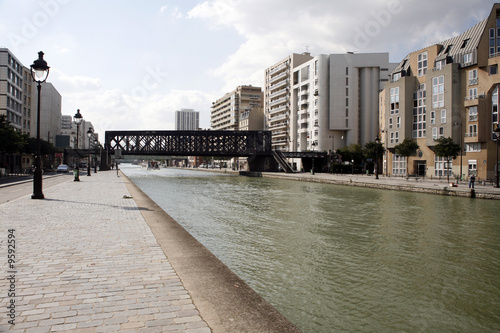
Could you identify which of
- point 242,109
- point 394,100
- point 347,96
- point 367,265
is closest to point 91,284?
point 367,265

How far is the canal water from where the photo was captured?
6570 mm

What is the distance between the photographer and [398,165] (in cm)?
6203

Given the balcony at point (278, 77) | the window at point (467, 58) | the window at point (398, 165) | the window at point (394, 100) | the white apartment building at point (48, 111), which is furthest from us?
the white apartment building at point (48, 111)

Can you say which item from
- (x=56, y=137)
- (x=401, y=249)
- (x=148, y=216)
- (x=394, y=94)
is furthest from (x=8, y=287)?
(x=56, y=137)

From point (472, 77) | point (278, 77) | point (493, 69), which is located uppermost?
point (278, 77)

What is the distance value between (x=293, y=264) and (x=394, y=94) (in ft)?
192

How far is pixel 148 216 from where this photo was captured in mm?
13273

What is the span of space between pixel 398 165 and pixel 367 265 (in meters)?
56.5

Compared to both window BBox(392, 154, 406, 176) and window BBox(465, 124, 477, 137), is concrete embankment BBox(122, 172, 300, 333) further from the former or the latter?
Result: window BBox(392, 154, 406, 176)

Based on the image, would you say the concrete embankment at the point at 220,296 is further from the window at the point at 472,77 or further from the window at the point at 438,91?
the window at the point at 438,91

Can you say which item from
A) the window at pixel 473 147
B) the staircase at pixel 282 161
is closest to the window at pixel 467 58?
the window at pixel 473 147

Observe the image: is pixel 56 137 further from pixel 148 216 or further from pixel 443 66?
pixel 148 216

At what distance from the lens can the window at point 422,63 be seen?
58.0 metres

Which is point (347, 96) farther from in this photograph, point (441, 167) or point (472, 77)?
point (472, 77)
